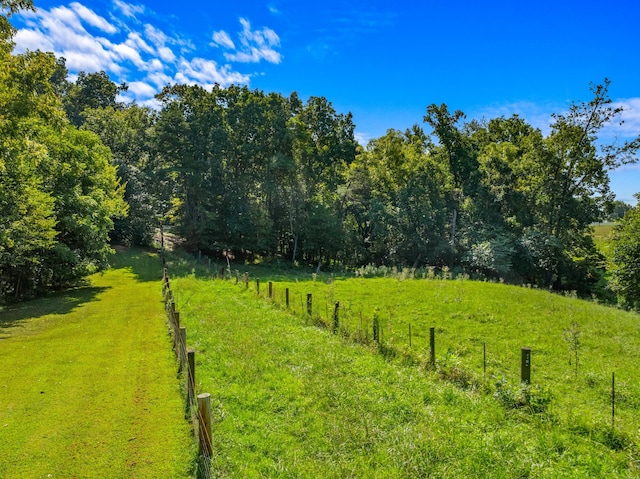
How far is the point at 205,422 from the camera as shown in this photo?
5133 millimetres

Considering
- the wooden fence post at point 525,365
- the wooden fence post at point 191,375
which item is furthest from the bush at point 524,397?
the wooden fence post at point 191,375

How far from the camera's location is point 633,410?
8.55 m

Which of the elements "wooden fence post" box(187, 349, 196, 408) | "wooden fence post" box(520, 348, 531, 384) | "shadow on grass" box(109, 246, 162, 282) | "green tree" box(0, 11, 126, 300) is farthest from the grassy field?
"shadow on grass" box(109, 246, 162, 282)

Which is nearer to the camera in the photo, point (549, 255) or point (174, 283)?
point (174, 283)

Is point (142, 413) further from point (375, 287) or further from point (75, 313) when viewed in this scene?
point (375, 287)

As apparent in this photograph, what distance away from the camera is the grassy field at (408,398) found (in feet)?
18.4

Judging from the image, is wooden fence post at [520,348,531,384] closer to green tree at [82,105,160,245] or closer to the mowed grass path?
the mowed grass path

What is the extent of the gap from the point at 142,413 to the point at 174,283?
15720 mm

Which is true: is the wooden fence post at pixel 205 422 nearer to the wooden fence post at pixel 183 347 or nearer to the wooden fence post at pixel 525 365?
the wooden fence post at pixel 183 347

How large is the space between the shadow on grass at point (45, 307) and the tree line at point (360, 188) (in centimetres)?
779

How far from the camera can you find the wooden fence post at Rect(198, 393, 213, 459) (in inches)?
197

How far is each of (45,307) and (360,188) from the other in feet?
104

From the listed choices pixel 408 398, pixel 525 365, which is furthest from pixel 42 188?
pixel 525 365

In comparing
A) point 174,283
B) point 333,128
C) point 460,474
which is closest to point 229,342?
point 460,474
